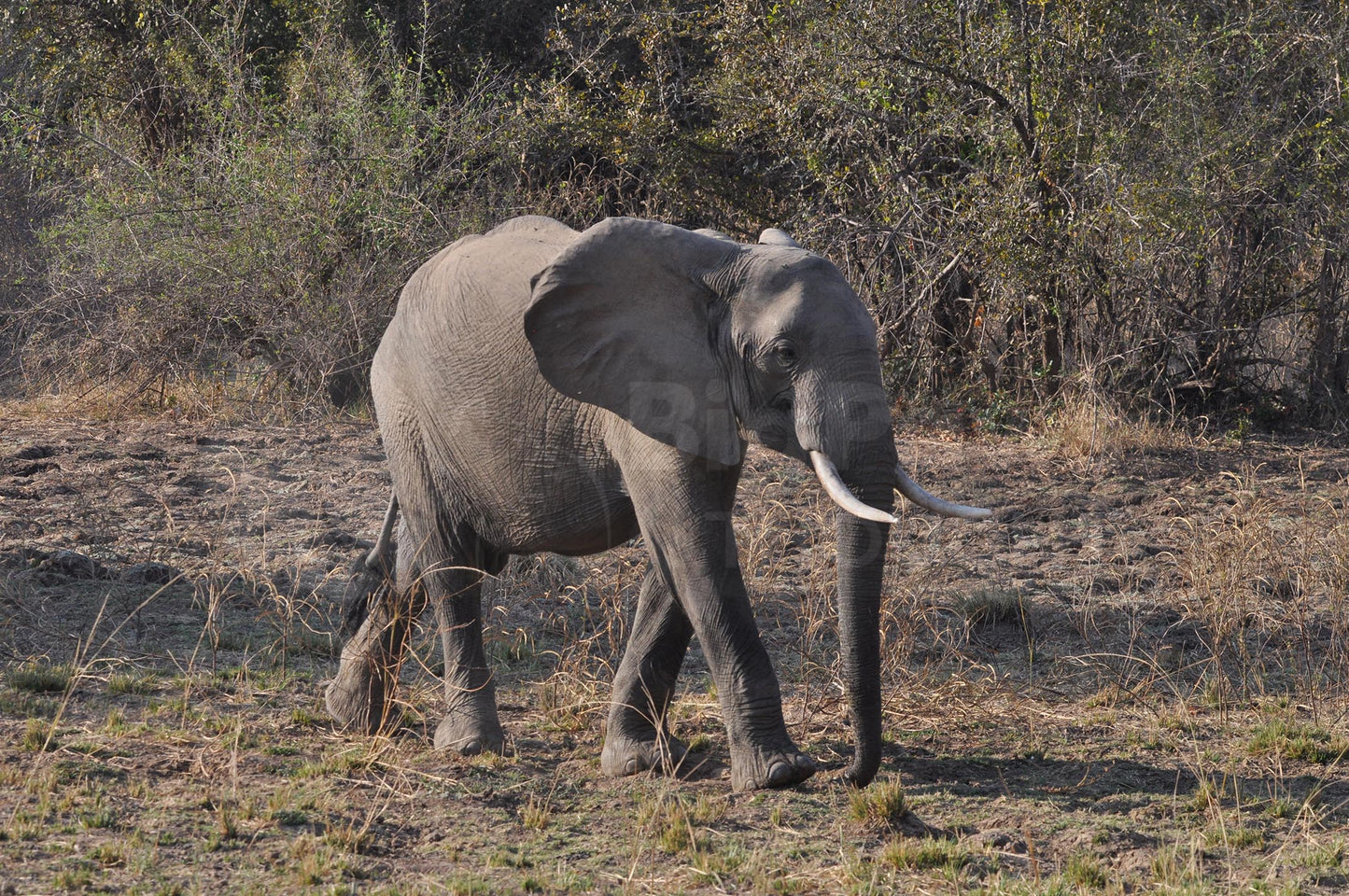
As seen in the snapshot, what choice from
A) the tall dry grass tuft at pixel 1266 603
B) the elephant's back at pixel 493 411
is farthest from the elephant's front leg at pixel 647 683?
the tall dry grass tuft at pixel 1266 603

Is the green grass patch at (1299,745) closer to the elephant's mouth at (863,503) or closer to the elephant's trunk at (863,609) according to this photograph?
the elephant's trunk at (863,609)

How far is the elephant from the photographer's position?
4.62m

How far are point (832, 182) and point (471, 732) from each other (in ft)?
22.8

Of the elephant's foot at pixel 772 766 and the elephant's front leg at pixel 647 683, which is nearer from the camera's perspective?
the elephant's foot at pixel 772 766

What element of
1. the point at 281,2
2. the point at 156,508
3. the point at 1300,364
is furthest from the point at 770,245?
the point at 281,2

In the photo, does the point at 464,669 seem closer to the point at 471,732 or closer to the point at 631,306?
the point at 471,732

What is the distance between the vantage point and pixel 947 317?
12.4m

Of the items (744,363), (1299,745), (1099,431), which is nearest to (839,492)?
(744,363)

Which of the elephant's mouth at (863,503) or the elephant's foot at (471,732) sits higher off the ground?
the elephant's mouth at (863,503)

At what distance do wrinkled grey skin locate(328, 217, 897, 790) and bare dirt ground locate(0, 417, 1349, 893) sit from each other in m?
0.28

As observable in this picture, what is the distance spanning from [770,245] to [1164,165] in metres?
6.22

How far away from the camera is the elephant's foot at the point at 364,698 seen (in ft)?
18.5

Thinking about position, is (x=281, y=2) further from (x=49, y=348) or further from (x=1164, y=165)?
(x=1164, y=165)

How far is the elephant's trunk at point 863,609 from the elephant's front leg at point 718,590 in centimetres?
26
